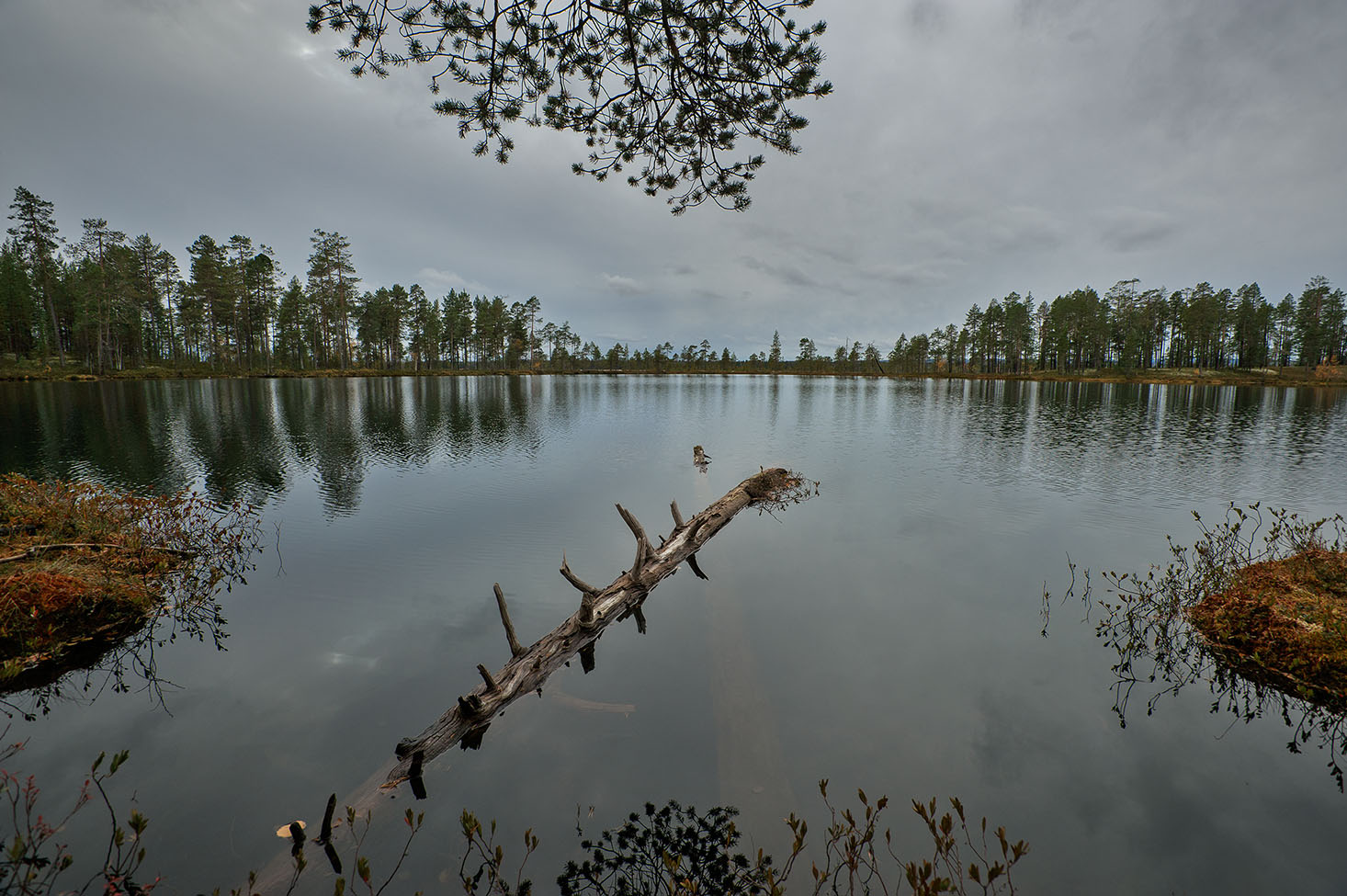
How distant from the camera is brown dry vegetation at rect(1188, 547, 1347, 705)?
6.88 metres

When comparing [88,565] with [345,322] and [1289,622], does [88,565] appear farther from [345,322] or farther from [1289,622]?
[345,322]

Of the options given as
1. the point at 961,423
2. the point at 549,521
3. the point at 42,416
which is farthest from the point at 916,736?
the point at 42,416

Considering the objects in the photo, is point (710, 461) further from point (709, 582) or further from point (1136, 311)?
point (1136, 311)

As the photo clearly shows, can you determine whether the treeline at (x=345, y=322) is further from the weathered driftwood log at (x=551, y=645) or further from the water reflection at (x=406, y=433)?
the weathered driftwood log at (x=551, y=645)

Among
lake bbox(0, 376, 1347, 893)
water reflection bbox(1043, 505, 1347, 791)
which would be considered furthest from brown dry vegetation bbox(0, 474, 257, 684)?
water reflection bbox(1043, 505, 1347, 791)

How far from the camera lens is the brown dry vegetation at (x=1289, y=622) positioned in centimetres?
688

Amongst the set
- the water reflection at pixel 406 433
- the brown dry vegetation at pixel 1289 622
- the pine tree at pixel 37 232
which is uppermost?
the pine tree at pixel 37 232

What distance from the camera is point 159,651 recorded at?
7941 millimetres

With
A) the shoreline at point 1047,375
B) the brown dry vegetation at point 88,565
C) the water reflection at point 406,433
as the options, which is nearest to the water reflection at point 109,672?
the brown dry vegetation at point 88,565

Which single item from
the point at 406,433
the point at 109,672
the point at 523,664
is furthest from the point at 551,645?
the point at 406,433

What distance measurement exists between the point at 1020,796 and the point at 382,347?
121 metres

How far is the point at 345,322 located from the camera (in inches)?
3504

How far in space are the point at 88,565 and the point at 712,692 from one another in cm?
1110

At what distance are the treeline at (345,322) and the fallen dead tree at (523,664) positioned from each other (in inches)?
→ 3497
